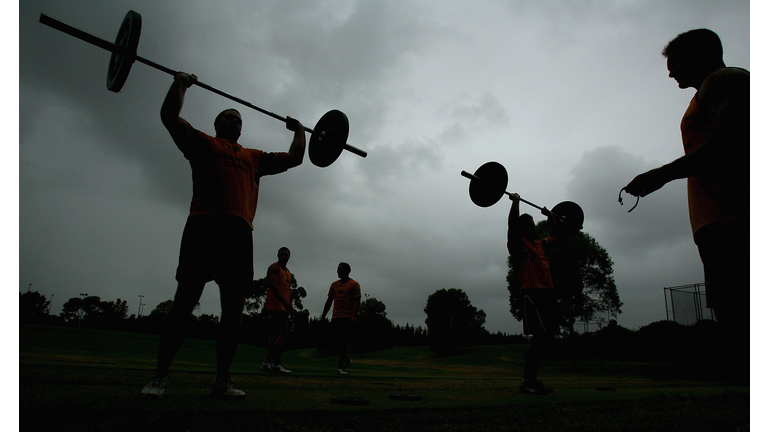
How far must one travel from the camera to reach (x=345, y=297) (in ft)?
26.5

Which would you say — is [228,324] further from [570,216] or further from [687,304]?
Result: [687,304]

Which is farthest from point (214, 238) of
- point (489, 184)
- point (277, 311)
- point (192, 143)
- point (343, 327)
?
point (343, 327)

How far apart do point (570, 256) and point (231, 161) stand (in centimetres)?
2603

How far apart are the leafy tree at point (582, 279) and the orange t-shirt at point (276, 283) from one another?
2056 cm

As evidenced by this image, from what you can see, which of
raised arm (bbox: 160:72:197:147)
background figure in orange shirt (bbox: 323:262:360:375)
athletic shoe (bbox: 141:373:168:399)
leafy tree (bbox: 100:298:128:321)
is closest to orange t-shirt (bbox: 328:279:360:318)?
background figure in orange shirt (bbox: 323:262:360:375)

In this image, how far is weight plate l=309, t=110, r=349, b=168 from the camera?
14.0ft

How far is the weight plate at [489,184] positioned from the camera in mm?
6531

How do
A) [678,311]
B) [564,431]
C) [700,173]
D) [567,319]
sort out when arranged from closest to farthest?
[700,173], [564,431], [678,311], [567,319]

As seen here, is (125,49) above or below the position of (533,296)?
above

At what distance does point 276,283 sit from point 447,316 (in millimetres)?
39360

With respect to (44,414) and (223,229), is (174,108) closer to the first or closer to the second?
(223,229)

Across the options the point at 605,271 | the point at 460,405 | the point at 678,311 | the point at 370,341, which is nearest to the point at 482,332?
the point at 370,341

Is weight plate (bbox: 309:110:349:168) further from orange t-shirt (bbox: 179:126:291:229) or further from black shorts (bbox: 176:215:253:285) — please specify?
black shorts (bbox: 176:215:253:285)

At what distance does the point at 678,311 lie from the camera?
19.6m
